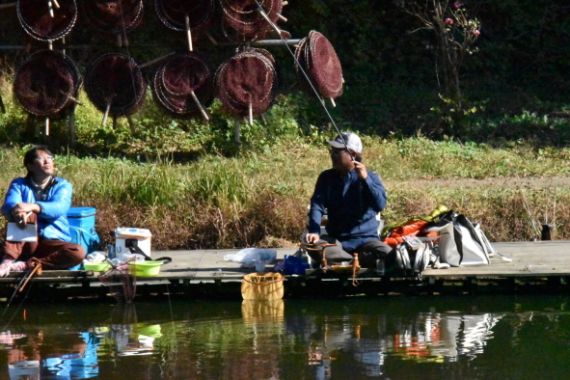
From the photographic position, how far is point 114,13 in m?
15.1

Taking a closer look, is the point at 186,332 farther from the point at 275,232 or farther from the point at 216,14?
the point at 216,14

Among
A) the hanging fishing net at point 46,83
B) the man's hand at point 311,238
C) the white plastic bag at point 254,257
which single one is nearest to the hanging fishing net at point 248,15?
the hanging fishing net at point 46,83

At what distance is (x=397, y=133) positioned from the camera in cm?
1694

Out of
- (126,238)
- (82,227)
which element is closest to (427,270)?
(126,238)

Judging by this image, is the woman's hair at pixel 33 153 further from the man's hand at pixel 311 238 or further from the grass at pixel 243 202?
the man's hand at pixel 311 238

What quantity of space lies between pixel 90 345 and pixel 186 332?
79 centimetres

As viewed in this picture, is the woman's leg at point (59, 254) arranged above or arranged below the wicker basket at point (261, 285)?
above

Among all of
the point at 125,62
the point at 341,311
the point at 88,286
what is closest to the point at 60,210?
the point at 88,286

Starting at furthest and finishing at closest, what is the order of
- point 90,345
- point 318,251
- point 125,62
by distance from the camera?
point 125,62 → point 318,251 → point 90,345

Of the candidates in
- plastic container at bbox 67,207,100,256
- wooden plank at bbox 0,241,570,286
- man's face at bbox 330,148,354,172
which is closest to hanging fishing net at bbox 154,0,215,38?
wooden plank at bbox 0,241,570,286

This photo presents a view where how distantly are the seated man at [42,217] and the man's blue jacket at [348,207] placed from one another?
206 centimetres

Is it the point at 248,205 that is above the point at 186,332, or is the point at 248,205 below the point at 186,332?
above

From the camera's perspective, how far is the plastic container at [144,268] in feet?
36.4

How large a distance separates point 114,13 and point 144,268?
485 centimetres
